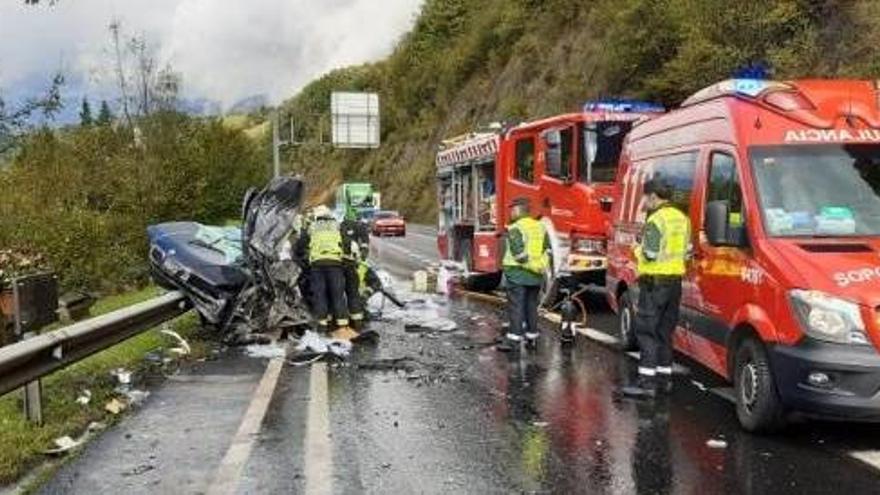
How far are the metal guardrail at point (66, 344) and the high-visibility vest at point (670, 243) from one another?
4547 millimetres

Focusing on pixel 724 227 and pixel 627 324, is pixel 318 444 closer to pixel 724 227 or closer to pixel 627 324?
pixel 724 227

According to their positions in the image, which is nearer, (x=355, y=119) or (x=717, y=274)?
(x=717, y=274)

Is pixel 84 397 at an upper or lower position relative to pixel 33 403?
lower

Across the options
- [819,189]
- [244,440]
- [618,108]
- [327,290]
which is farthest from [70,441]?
[618,108]

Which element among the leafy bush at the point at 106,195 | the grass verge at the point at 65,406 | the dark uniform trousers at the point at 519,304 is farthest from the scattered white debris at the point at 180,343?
the leafy bush at the point at 106,195

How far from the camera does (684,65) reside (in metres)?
27.8

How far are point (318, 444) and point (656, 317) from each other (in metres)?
3.08

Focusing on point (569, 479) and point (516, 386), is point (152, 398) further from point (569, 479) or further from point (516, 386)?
point (569, 479)

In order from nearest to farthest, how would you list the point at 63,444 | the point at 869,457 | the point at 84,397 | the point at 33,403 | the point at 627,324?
the point at 869,457, the point at 63,444, the point at 33,403, the point at 84,397, the point at 627,324

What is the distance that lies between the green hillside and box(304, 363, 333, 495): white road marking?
54.7 ft

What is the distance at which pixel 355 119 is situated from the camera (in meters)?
53.4

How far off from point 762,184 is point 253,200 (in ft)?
25.7

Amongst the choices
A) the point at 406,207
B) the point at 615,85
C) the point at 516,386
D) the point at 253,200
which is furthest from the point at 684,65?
the point at 406,207

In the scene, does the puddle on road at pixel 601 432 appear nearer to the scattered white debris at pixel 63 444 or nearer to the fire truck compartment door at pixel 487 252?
the scattered white debris at pixel 63 444
